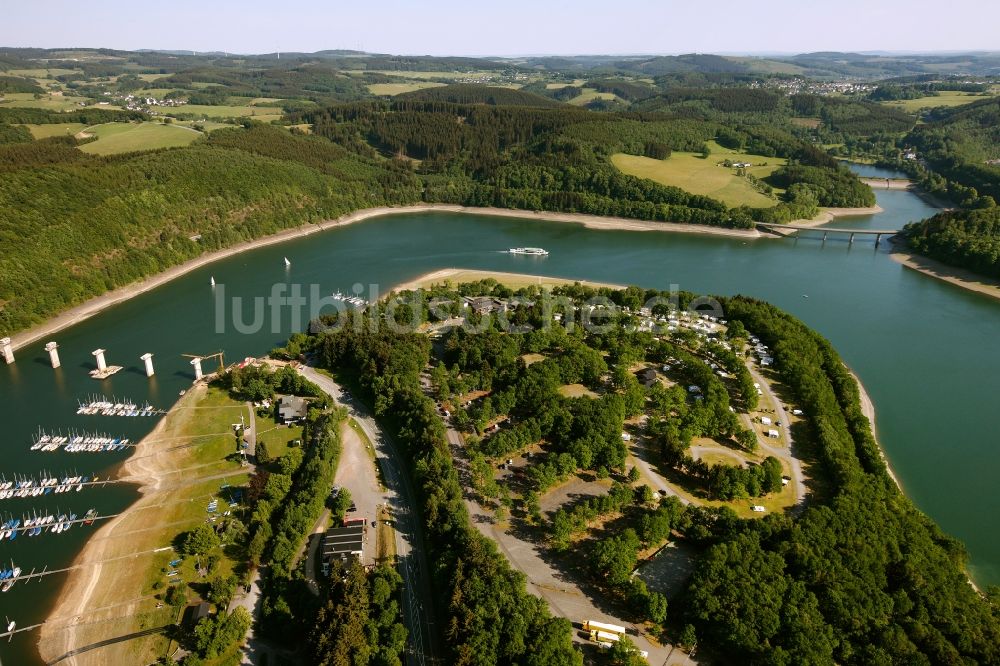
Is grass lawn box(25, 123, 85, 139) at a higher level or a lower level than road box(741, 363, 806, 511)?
higher

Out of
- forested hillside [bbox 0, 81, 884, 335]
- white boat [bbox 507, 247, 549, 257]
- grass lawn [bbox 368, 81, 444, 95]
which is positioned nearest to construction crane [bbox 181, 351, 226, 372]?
forested hillside [bbox 0, 81, 884, 335]

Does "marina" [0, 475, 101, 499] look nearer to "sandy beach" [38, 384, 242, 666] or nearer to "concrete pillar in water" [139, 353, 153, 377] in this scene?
"sandy beach" [38, 384, 242, 666]

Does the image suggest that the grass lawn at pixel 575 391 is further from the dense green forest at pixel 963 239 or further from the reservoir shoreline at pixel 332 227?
the dense green forest at pixel 963 239

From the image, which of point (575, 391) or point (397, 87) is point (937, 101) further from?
point (575, 391)

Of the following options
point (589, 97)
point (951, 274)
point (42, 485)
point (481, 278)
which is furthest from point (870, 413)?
point (589, 97)

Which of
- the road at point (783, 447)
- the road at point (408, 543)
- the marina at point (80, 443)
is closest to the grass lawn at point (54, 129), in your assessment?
the marina at point (80, 443)
